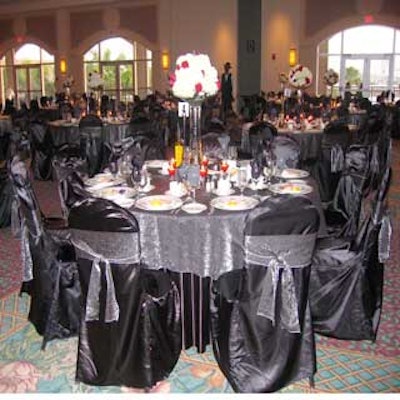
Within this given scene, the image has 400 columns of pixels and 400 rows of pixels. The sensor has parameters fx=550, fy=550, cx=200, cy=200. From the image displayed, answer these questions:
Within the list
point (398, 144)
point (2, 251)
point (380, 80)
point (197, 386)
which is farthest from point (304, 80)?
point (380, 80)

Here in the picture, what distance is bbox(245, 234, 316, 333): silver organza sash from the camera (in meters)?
2.74

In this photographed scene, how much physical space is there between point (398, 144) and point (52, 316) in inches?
431

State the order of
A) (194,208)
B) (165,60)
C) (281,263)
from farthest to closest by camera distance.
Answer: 1. (165,60)
2. (194,208)
3. (281,263)

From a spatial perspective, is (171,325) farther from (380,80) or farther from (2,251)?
(380,80)

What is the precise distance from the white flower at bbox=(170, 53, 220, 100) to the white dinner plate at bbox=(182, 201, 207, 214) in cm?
97

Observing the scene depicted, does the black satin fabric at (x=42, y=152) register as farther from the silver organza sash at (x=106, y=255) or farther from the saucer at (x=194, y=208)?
the silver organza sash at (x=106, y=255)

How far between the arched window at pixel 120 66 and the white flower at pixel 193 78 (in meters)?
15.9

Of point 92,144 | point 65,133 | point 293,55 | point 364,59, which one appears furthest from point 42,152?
point 364,59

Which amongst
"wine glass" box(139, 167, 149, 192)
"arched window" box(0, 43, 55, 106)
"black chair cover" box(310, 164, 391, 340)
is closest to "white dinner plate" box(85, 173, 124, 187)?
"wine glass" box(139, 167, 149, 192)

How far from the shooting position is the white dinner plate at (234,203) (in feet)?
10.6

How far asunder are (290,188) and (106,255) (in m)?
1.53

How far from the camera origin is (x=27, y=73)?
72.7 feet

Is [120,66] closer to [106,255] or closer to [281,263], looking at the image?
[106,255]

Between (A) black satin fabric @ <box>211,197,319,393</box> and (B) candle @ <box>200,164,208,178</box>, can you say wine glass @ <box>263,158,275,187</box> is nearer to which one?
(B) candle @ <box>200,164,208,178</box>
